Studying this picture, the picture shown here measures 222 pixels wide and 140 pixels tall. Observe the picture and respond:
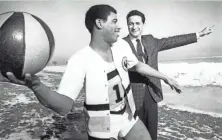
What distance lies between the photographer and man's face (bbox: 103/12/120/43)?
6.82 ft

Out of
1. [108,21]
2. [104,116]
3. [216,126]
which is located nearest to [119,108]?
[104,116]

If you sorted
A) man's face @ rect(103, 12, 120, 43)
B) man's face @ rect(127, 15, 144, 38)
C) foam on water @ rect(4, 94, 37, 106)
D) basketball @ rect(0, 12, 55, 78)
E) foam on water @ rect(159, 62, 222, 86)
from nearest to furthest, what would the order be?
1. basketball @ rect(0, 12, 55, 78)
2. man's face @ rect(103, 12, 120, 43)
3. man's face @ rect(127, 15, 144, 38)
4. foam on water @ rect(4, 94, 37, 106)
5. foam on water @ rect(159, 62, 222, 86)

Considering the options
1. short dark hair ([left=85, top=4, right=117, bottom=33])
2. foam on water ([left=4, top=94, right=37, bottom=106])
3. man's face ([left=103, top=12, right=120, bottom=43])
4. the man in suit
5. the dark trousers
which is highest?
short dark hair ([left=85, top=4, right=117, bottom=33])

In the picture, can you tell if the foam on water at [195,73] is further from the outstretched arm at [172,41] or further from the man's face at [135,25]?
the man's face at [135,25]

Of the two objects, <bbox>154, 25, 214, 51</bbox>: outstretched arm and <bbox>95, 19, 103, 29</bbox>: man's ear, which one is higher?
<bbox>95, 19, 103, 29</bbox>: man's ear

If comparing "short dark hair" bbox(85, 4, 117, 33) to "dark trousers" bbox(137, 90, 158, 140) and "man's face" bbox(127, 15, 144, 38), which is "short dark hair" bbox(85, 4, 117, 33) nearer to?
"man's face" bbox(127, 15, 144, 38)

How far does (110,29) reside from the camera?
6.82 feet

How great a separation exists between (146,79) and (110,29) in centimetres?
93

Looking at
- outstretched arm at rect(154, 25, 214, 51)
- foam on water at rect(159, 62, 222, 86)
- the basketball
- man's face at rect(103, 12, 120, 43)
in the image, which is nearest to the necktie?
outstretched arm at rect(154, 25, 214, 51)

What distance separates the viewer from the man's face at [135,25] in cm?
290

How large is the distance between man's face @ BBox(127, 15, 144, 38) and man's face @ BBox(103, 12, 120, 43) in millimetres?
831

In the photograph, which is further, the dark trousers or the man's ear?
the dark trousers

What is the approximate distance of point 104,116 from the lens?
200 centimetres

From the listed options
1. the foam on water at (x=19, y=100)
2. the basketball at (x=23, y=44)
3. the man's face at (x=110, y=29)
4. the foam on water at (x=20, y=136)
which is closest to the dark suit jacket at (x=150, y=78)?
the man's face at (x=110, y=29)
